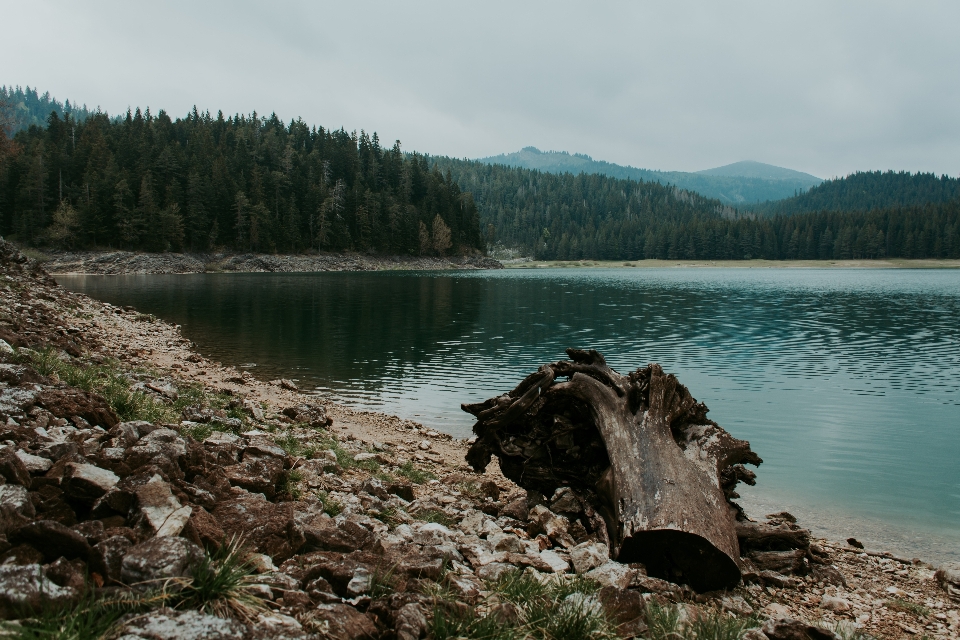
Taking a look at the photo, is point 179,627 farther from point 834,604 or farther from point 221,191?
point 221,191

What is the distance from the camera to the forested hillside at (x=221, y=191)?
10725cm

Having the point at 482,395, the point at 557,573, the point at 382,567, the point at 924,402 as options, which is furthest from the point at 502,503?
the point at 924,402

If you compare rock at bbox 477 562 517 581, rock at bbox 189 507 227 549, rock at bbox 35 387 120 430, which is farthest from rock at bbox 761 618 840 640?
rock at bbox 35 387 120 430

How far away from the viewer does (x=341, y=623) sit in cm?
348

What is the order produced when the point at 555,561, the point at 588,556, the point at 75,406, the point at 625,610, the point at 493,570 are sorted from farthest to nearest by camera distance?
the point at 75,406 → the point at 588,556 → the point at 555,561 → the point at 493,570 → the point at 625,610

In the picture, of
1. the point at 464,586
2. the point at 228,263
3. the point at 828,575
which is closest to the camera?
the point at 464,586

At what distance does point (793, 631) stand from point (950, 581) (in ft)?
13.3

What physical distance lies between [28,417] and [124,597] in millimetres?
3658

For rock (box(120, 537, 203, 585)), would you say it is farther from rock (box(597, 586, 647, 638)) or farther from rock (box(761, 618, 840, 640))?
rock (box(761, 618, 840, 640))

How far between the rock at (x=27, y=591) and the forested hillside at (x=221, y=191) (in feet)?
375

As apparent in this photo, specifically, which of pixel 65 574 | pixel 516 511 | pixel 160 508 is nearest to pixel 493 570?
pixel 516 511

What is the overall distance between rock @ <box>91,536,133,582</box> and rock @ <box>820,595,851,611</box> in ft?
20.6

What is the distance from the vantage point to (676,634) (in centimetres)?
403

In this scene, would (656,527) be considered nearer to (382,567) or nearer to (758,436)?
(382,567)
